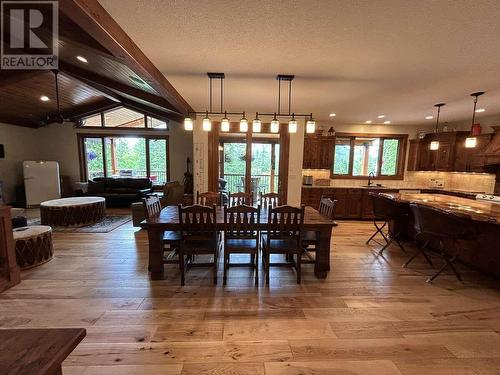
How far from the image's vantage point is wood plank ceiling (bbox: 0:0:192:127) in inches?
73.2

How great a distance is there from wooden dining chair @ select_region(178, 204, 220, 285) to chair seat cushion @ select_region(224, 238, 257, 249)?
0.17m

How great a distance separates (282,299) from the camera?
8.59ft

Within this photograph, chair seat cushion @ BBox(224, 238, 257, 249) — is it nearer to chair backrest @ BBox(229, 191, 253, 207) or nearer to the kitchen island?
chair backrest @ BBox(229, 191, 253, 207)

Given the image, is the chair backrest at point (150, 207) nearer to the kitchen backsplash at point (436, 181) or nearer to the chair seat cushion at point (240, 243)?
the chair seat cushion at point (240, 243)

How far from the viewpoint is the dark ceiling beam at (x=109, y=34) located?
5.14 feet

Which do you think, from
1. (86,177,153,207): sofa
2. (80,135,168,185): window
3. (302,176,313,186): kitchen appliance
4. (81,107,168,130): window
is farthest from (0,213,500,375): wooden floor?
(81,107,168,130): window

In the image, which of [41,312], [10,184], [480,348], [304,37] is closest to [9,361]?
[41,312]

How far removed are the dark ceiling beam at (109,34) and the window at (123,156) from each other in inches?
227

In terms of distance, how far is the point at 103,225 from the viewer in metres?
5.29

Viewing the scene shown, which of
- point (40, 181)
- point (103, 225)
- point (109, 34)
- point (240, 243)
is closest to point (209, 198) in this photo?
point (240, 243)

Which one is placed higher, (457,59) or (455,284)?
(457,59)

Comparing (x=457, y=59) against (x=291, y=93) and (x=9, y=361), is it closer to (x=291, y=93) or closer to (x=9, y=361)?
(x=291, y=93)

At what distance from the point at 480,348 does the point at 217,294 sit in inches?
94.5

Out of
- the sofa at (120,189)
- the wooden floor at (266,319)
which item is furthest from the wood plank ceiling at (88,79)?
the wooden floor at (266,319)
